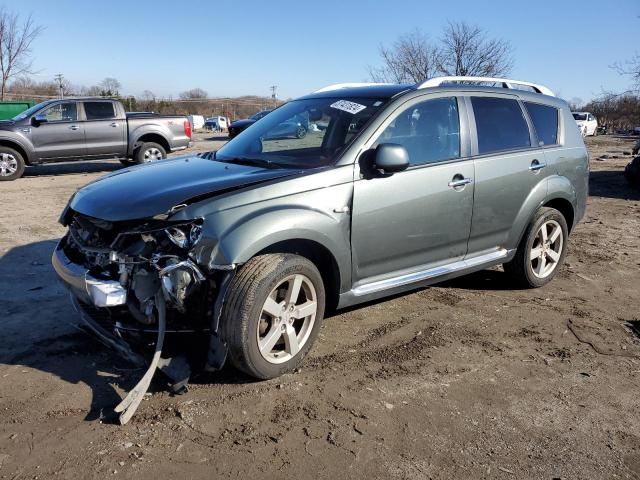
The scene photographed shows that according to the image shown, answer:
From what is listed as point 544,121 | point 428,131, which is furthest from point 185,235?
point 544,121

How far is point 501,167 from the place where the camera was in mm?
4660

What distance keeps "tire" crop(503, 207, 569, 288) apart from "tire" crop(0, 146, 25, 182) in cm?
1104

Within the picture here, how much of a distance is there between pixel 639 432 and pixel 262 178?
264cm

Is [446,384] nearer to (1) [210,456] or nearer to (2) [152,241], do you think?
(1) [210,456]

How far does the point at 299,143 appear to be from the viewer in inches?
171

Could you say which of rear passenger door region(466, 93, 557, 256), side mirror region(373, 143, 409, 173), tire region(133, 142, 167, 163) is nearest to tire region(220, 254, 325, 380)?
side mirror region(373, 143, 409, 173)

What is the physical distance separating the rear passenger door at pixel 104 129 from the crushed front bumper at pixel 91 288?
10.3 meters

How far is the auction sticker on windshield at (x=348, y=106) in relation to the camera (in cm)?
419

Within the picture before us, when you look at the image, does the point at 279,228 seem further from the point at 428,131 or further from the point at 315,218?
the point at 428,131

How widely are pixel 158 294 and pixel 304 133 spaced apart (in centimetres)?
195

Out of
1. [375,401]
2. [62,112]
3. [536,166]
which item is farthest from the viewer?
[62,112]

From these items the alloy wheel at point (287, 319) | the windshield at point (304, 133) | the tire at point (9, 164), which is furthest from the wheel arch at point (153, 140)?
the alloy wheel at point (287, 319)

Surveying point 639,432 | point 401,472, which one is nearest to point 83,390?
point 401,472

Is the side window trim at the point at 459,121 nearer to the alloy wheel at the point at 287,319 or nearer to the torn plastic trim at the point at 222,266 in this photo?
the alloy wheel at the point at 287,319
